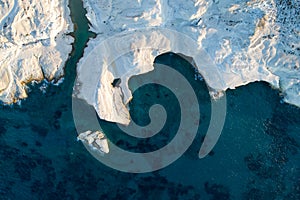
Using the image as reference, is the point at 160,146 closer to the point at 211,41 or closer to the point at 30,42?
the point at 211,41

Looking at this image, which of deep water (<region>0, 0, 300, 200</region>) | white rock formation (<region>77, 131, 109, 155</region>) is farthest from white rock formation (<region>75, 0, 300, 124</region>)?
white rock formation (<region>77, 131, 109, 155</region>)

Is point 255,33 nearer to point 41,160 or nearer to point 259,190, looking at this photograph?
point 259,190

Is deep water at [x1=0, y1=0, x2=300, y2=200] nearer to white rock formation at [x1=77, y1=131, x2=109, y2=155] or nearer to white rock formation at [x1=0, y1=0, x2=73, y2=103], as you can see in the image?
white rock formation at [x1=77, y1=131, x2=109, y2=155]

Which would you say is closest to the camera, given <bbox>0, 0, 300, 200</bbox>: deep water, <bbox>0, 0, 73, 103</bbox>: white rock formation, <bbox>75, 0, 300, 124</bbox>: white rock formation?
<bbox>0, 0, 73, 103</bbox>: white rock formation

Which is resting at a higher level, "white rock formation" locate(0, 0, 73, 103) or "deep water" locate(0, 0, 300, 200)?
"white rock formation" locate(0, 0, 73, 103)

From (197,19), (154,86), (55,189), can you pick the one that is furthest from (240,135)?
(55,189)

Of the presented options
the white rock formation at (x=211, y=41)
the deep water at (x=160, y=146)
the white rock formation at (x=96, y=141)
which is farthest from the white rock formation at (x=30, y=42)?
the white rock formation at (x=96, y=141)

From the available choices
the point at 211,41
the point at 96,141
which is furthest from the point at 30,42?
the point at 211,41
